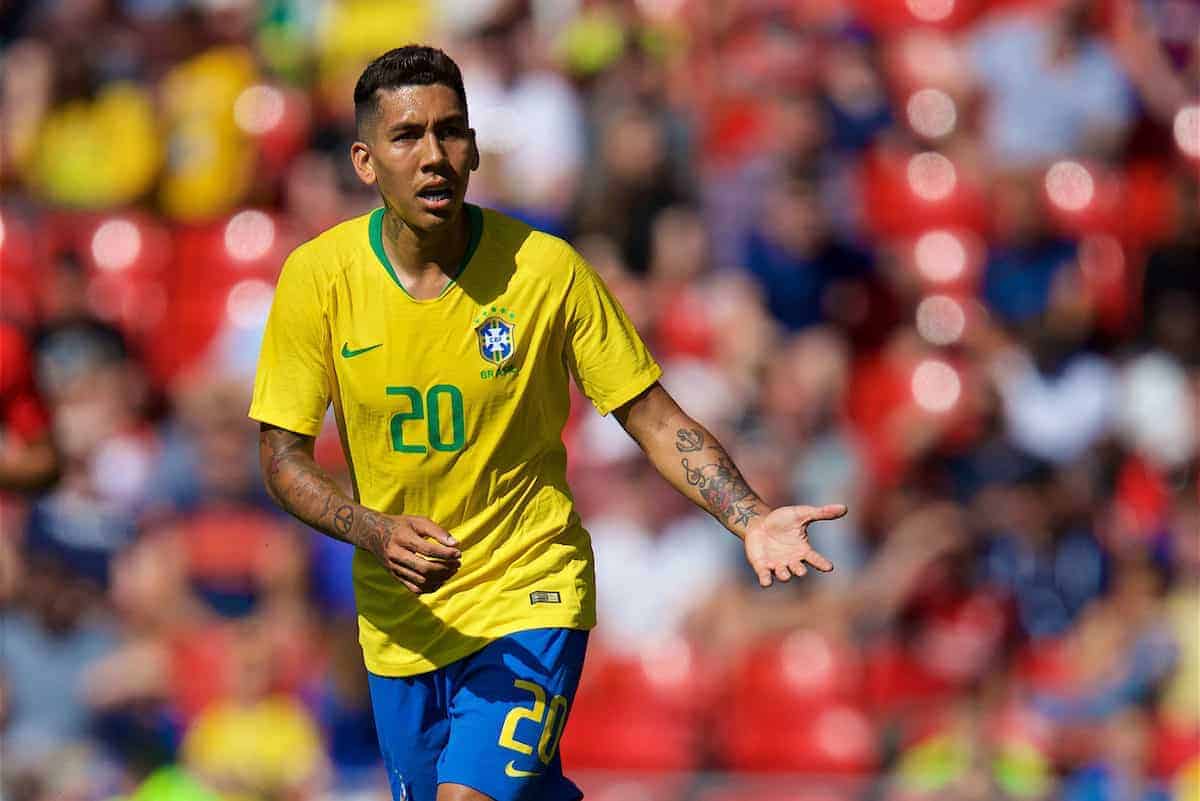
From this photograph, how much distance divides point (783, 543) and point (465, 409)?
36.4 inches

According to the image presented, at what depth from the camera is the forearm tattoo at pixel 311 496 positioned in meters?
4.88

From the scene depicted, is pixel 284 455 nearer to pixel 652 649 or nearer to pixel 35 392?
pixel 35 392

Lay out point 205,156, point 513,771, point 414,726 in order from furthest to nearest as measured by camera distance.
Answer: point 205,156
point 414,726
point 513,771

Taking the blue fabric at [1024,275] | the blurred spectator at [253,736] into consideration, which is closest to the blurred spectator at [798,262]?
the blue fabric at [1024,275]

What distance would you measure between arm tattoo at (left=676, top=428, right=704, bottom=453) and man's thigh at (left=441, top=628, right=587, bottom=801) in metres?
0.56

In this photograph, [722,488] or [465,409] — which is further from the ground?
[465,409]

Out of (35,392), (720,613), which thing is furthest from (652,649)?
(35,392)


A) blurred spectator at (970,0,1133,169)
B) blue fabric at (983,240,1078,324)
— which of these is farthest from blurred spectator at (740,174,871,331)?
blurred spectator at (970,0,1133,169)

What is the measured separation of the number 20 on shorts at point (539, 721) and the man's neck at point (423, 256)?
1.05m

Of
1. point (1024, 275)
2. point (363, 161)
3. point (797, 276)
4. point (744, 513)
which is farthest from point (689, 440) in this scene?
point (1024, 275)

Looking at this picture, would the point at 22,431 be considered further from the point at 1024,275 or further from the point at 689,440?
the point at 1024,275

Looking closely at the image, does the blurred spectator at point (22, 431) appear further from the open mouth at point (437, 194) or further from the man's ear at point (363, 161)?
the open mouth at point (437, 194)

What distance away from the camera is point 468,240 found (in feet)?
17.6

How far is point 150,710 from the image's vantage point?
29.7 feet
